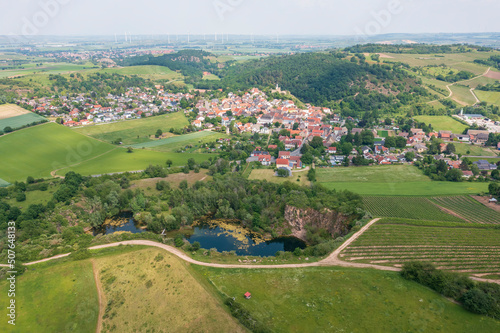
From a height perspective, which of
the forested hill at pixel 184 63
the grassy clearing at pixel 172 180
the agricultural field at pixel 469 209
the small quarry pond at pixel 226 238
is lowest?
the small quarry pond at pixel 226 238

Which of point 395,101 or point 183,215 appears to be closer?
point 183,215

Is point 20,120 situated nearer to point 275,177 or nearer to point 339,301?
point 275,177

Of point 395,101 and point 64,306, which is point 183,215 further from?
point 395,101

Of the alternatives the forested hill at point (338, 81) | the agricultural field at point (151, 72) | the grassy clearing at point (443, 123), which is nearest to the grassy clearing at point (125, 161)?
the grassy clearing at point (443, 123)

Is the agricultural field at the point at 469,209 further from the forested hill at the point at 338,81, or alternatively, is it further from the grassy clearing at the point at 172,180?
the forested hill at the point at 338,81

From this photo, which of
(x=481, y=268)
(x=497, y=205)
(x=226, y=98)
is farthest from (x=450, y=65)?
(x=481, y=268)

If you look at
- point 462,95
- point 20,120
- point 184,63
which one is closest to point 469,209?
point 462,95
